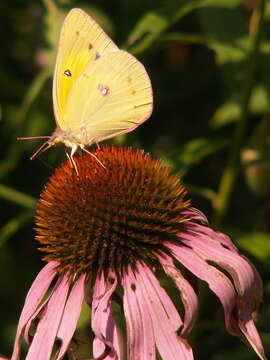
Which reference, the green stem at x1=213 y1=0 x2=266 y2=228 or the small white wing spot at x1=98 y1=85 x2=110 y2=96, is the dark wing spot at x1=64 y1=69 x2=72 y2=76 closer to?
the small white wing spot at x1=98 y1=85 x2=110 y2=96

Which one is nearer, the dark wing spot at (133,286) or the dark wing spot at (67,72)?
the dark wing spot at (133,286)

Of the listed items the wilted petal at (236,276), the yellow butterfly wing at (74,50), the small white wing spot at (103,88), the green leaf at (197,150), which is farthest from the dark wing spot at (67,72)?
the wilted petal at (236,276)

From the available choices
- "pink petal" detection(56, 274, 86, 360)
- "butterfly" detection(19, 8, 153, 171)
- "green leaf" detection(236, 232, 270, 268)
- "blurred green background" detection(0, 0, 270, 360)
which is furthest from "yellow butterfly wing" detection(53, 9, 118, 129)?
"green leaf" detection(236, 232, 270, 268)

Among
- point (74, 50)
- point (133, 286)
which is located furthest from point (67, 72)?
point (133, 286)

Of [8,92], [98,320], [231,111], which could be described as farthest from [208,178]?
[98,320]

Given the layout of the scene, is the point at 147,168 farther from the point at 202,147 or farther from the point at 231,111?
the point at 231,111

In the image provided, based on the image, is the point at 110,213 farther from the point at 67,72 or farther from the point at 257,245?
the point at 257,245

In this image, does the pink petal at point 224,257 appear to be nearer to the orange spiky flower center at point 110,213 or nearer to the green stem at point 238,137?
the orange spiky flower center at point 110,213
